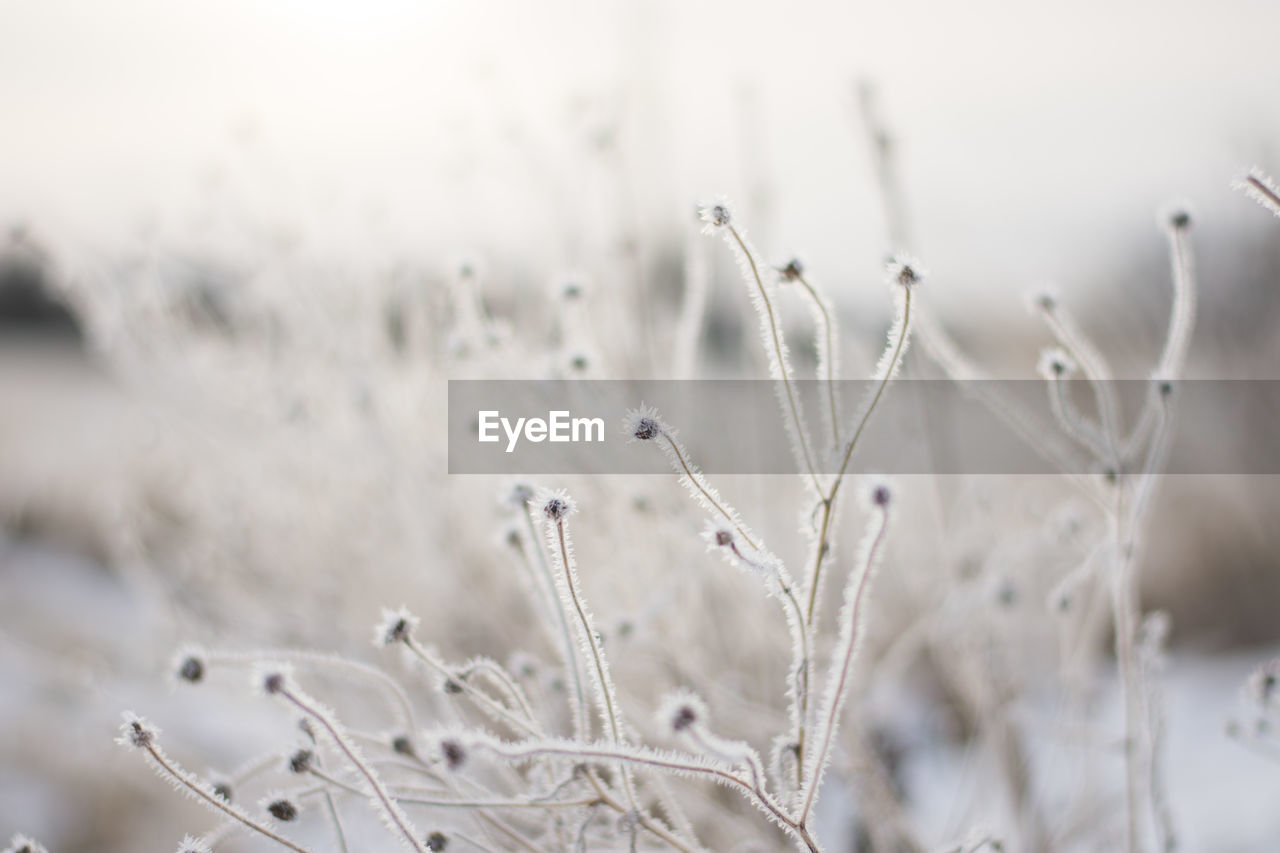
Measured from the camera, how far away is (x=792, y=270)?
0.71 metres

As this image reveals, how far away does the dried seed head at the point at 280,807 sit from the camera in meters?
0.77

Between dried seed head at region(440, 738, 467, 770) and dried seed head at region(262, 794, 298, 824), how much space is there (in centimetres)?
20

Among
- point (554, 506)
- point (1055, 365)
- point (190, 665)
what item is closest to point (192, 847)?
point (190, 665)

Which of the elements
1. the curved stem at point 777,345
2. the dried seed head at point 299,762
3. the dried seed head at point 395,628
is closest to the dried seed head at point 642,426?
the curved stem at point 777,345

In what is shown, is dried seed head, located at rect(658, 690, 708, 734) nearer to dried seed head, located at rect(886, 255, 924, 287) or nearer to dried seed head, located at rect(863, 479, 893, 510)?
dried seed head, located at rect(863, 479, 893, 510)

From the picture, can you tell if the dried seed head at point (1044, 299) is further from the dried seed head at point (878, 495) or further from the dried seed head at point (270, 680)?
the dried seed head at point (270, 680)

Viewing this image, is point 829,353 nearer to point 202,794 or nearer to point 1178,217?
point 1178,217

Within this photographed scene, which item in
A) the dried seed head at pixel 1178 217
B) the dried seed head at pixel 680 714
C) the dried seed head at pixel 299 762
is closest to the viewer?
the dried seed head at pixel 680 714

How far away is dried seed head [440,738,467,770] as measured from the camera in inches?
26.8

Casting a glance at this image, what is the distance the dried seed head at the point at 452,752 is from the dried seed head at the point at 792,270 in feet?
1.47

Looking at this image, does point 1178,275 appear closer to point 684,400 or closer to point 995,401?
point 995,401

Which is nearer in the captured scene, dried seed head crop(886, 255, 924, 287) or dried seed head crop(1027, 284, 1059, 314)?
dried seed head crop(886, 255, 924, 287)

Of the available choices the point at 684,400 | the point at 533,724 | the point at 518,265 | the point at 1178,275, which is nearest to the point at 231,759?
the point at 518,265

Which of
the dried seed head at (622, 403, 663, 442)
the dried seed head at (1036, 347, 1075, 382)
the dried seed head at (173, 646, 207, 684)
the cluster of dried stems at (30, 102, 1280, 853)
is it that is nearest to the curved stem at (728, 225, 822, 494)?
the cluster of dried stems at (30, 102, 1280, 853)
